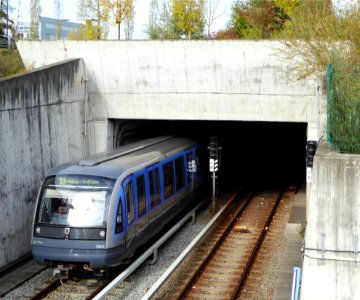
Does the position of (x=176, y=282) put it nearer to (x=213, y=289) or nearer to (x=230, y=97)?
(x=213, y=289)

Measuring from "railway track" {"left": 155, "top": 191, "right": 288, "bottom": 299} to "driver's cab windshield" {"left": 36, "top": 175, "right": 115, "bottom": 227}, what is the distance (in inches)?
88.1

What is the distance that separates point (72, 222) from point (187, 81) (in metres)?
8.68

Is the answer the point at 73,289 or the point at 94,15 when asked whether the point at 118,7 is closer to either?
the point at 94,15

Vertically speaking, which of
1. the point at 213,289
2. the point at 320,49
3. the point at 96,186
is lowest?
the point at 213,289

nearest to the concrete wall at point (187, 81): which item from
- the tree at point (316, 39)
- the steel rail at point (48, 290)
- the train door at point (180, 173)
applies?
the tree at point (316, 39)

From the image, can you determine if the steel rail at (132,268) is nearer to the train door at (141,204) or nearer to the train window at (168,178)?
the train door at (141,204)

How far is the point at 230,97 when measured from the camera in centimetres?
1961

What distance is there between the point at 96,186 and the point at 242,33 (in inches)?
973

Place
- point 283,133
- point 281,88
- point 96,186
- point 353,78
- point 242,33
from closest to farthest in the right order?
1. point 353,78
2. point 96,186
3. point 281,88
4. point 242,33
5. point 283,133

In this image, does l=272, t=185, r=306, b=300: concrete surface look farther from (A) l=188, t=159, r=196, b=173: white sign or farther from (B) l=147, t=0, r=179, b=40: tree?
(B) l=147, t=0, r=179, b=40: tree

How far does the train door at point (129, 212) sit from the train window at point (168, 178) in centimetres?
290

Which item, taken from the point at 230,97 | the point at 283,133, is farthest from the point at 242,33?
the point at 230,97

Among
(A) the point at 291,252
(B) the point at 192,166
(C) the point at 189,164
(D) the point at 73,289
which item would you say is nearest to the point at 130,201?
(D) the point at 73,289

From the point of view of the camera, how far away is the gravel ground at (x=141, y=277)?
41.6 ft
